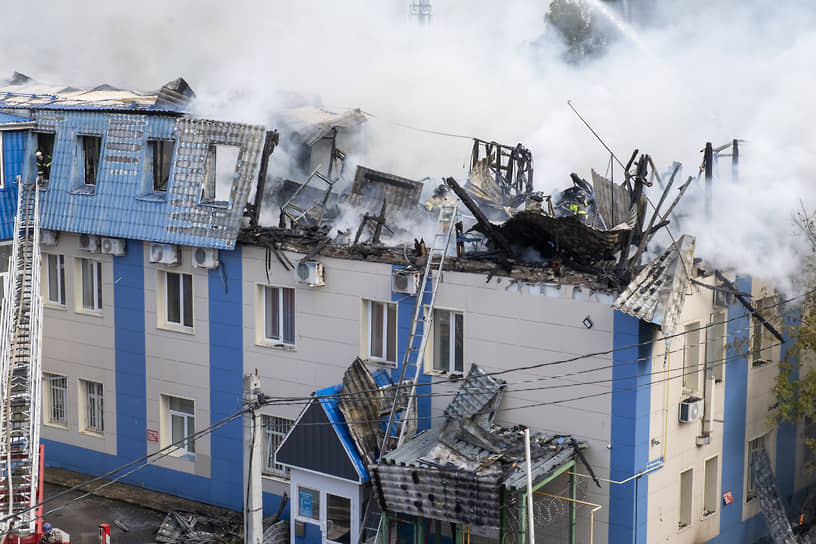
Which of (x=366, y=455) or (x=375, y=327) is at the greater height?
(x=375, y=327)

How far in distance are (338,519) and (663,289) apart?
22.0ft

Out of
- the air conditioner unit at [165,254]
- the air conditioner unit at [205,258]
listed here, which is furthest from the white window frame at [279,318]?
the air conditioner unit at [165,254]

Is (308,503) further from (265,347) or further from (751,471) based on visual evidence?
(751,471)

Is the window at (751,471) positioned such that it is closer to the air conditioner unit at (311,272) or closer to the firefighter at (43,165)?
the air conditioner unit at (311,272)

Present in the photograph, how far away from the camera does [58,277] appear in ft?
77.0

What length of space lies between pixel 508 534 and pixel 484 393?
7.32 feet

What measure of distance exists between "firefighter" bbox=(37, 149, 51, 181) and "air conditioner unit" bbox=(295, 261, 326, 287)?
7.01 metres

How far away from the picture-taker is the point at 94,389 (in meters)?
23.3

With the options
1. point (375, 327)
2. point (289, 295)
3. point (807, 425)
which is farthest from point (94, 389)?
point (807, 425)

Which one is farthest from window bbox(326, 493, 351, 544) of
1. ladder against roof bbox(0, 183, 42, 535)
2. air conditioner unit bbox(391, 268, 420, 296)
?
ladder against roof bbox(0, 183, 42, 535)

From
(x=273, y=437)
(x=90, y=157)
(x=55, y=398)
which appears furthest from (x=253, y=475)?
(x=90, y=157)

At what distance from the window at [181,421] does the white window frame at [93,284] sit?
2646 mm

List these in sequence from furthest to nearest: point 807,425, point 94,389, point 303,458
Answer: point 94,389 → point 807,425 → point 303,458

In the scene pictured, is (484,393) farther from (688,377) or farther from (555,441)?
(688,377)
